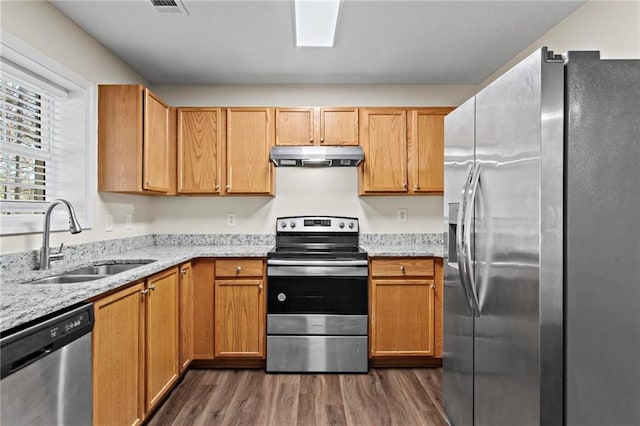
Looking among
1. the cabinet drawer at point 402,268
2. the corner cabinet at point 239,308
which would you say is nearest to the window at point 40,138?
the corner cabinet at point 239,308

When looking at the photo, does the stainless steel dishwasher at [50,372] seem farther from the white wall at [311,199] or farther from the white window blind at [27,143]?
the white wall at [311,199]

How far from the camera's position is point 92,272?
2297 millimetres

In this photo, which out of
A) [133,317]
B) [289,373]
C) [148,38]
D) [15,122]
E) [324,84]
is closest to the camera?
[133,317]

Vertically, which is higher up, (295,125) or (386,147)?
(295,125)

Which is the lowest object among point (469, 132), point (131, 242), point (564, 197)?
point (131, 242)

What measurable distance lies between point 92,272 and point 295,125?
1.95m

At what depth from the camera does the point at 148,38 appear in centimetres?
265

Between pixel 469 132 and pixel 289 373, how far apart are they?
222cm

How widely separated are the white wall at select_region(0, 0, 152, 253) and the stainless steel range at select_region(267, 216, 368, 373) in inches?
49.7

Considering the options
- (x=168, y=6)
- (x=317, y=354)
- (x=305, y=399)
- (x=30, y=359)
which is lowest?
(x=305, y=399)

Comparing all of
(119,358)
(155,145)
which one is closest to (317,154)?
(155,145)

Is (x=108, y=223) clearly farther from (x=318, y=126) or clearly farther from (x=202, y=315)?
(x=318, y=126)

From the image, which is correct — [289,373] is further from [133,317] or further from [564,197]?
[564,197]

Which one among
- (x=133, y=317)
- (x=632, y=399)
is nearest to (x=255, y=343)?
(x=133, y=317)
